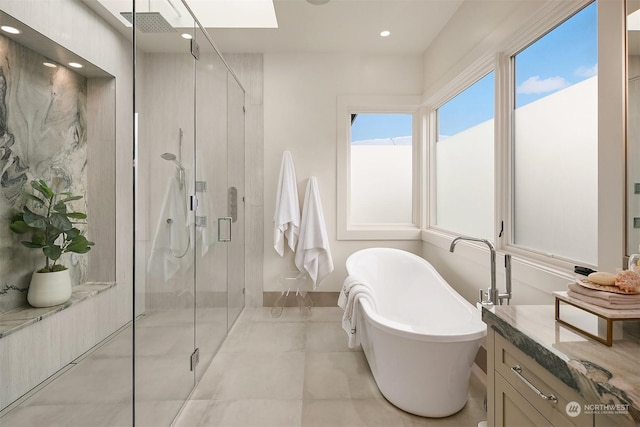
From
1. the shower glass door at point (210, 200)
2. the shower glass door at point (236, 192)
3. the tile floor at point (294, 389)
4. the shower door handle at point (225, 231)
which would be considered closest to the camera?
the tile floor at point (294, 389)

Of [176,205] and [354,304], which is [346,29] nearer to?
[176,205]

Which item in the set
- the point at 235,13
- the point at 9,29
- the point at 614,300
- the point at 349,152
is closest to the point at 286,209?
the point at 349,152

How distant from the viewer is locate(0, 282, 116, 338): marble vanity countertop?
1.00m

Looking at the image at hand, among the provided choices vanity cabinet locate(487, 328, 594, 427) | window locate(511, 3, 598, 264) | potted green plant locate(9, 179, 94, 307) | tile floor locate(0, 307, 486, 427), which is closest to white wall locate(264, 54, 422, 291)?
tile floor locate(0, 307, 486, 427)

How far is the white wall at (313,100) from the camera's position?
3.21 meters

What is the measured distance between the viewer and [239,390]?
1865 millimetres

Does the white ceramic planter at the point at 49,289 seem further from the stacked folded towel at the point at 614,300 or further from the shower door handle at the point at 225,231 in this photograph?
the stacked folded towel at the point at 614,300

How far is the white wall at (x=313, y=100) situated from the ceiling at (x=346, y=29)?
114 mm

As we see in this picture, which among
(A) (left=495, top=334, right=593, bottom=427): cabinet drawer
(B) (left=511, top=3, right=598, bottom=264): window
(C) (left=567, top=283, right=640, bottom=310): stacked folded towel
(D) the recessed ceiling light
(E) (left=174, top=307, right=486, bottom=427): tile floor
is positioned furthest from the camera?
(E) (left=174, top=307, right=486, bottom=427): tile floor

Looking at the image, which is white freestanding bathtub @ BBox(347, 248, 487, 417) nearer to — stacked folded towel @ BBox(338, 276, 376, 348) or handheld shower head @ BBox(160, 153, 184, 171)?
stacked folded towel @ BBox(338, 276, 376, 348)

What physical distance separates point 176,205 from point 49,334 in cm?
75

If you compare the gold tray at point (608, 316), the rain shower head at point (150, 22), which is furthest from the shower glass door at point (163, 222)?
the gold tray at point (608, 316)

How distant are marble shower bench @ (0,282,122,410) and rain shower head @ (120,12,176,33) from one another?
1.12 metres

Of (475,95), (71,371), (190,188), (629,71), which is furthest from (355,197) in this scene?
(71,371)
